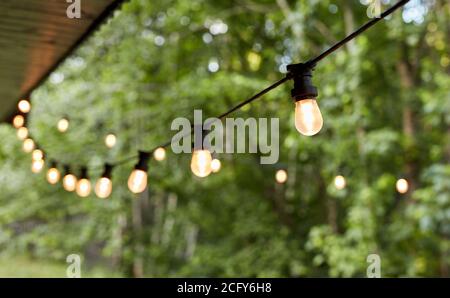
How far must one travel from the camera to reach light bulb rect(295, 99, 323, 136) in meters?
1.84

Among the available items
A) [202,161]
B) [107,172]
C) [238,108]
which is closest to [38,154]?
[107,172]

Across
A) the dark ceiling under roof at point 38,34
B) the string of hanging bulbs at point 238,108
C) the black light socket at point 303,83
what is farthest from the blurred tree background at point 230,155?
the black light socket at point 303,83

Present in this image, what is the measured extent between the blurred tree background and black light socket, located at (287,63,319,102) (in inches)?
151

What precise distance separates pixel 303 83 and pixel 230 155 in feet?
20.0

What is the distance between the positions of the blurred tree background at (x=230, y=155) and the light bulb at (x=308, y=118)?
12.6 feet

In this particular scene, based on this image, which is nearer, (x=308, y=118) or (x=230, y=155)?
(x=308, y=118)

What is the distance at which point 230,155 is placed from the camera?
7.96 m

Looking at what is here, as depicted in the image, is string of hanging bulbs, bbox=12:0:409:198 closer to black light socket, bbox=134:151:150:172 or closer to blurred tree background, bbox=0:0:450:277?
black light socket, bbox=134:151:150:172

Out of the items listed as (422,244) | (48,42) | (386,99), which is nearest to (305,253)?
(422,244)

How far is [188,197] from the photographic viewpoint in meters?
8.18

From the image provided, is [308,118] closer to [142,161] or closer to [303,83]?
[303,83]

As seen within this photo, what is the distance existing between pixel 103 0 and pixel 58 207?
5.53 m

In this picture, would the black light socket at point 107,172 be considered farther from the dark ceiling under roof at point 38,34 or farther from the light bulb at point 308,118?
the light bulb at point 308,118

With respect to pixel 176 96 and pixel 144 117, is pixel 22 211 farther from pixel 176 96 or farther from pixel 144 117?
pixel 176 96
